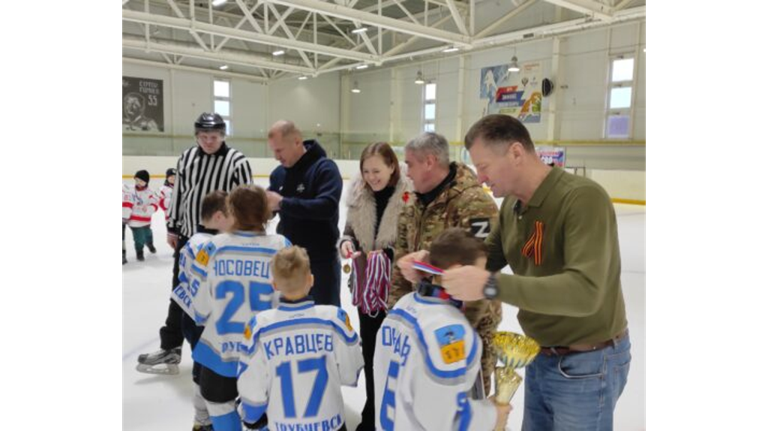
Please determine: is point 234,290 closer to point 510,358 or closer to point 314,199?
point 314,199

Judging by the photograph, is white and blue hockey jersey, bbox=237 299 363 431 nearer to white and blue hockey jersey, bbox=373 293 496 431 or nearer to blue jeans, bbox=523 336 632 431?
white and blue hockey jersey, bbox=373 293 496 431

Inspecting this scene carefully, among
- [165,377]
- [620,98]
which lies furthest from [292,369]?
[620,98]

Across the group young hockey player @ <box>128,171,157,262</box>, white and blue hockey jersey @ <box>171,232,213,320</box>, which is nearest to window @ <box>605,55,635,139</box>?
young hockey player @ <box>128,171,157,262</box>

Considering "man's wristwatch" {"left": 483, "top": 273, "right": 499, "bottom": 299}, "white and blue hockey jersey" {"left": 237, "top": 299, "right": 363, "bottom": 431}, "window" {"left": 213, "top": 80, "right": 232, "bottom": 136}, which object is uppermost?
"window" {"left": 213, "top": 80, "right": 232, "bottom": 136}

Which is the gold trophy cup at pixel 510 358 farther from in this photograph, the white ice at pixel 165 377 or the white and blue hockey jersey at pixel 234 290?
the white ice at pixel 165 377

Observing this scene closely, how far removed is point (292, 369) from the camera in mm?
1540

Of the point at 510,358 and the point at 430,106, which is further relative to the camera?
the point at 430,106

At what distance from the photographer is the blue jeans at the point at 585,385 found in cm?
125

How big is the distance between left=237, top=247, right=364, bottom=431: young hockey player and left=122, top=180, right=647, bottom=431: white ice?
0.96 meters

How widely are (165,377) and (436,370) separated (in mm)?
2352

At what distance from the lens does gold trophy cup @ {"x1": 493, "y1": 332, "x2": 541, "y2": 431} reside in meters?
1.22
